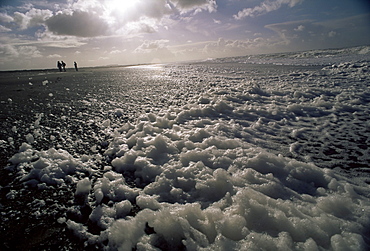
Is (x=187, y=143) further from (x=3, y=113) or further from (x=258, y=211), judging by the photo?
(x=3, y=113)

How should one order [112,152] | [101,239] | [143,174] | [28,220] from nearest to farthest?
1. [101,239]
2. [28,220]
3. [143,174]
4. [112,152]

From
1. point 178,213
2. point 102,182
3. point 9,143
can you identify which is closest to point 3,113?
point 9,143

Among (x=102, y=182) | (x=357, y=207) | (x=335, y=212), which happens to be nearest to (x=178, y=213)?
(x=102, y=182)

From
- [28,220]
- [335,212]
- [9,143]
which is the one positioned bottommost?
[335,212]

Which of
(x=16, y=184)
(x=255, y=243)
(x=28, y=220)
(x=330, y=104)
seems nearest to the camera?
(x=255, y=243)

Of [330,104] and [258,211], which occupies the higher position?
[330,104]

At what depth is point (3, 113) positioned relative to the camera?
7.27 meters

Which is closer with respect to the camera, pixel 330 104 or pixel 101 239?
pixel 101 239

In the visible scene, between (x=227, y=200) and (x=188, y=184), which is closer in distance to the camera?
(x=227, y=200)

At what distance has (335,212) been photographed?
2502 millimetres

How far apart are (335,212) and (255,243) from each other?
1.34 m

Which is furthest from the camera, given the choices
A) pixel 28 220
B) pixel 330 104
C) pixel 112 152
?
pixel 330 104

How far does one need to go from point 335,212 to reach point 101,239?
3113 millimetres

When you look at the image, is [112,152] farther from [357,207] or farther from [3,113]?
[3,113]
